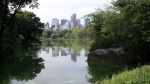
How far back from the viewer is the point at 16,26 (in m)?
58.1

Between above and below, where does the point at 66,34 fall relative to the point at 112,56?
below

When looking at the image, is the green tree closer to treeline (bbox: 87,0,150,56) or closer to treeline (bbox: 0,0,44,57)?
treeline (bbox: 0,0,44,57)

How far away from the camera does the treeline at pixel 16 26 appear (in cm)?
2905

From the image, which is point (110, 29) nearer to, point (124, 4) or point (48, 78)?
point (124, 4)

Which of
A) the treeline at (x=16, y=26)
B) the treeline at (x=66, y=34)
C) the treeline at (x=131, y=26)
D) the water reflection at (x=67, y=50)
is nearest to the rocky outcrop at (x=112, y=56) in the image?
the treeline at (x=131, y=26)

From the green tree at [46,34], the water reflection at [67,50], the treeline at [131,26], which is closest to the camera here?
the treeline at [131,26]

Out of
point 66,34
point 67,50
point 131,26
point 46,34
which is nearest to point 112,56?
point 131,26

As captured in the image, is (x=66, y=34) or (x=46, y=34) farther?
(x=46, y=34)

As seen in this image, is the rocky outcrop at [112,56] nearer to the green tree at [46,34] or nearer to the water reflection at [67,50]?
the water reflection at [67,50]

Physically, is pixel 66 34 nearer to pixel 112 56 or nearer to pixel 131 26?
pixel 112 56

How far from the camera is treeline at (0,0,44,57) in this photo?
2905cm

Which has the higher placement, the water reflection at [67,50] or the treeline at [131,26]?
the treeline at [131,26]

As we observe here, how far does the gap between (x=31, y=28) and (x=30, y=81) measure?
60715 mm

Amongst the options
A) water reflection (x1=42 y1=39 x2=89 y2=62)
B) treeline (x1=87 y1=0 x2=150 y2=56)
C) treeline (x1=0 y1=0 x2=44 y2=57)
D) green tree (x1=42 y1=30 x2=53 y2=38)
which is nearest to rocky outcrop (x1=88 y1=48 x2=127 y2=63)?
treeline (x1=87 y1=0 x2=150 y2=56)
